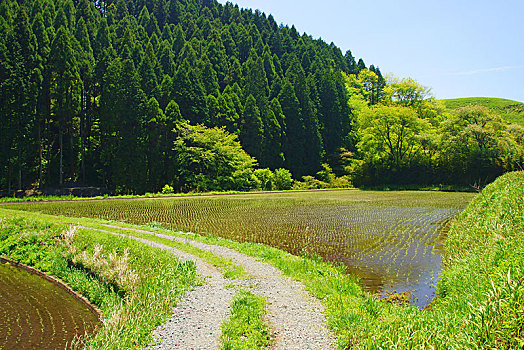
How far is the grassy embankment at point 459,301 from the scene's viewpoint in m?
3.10

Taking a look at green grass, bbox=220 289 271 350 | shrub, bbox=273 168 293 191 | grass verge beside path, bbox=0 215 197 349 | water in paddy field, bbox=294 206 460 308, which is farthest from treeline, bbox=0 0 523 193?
green grass, bbox=220 289 271 350

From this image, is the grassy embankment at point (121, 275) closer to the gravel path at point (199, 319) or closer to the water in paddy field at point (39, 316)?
the gravel path at point (199, 319)

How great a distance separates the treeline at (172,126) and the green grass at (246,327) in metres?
25.3

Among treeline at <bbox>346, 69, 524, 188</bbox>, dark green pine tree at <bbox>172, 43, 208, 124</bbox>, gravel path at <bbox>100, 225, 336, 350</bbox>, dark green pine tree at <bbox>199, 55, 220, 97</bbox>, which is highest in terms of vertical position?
dark green pine tree at <bbox>199, 55, 220, 97</bbox>

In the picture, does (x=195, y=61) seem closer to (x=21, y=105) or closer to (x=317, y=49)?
(x=21, y=105)

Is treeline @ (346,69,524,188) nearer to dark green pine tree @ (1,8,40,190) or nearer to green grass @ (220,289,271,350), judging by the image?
green grass @ (220,289,271,350)

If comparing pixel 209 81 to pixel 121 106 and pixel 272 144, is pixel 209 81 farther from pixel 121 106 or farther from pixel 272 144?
Answer: pixel 121 106

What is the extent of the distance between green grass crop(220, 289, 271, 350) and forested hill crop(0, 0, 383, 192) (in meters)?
29.4

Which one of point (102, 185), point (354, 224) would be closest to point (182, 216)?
point (354, 224)

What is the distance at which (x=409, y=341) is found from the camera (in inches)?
131

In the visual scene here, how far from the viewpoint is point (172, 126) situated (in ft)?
113

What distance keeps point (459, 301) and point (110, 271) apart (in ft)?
21.1

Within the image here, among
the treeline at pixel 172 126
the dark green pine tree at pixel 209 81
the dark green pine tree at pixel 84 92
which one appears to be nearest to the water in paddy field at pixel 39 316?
the treeline at pixel 172 126

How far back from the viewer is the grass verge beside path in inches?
185
